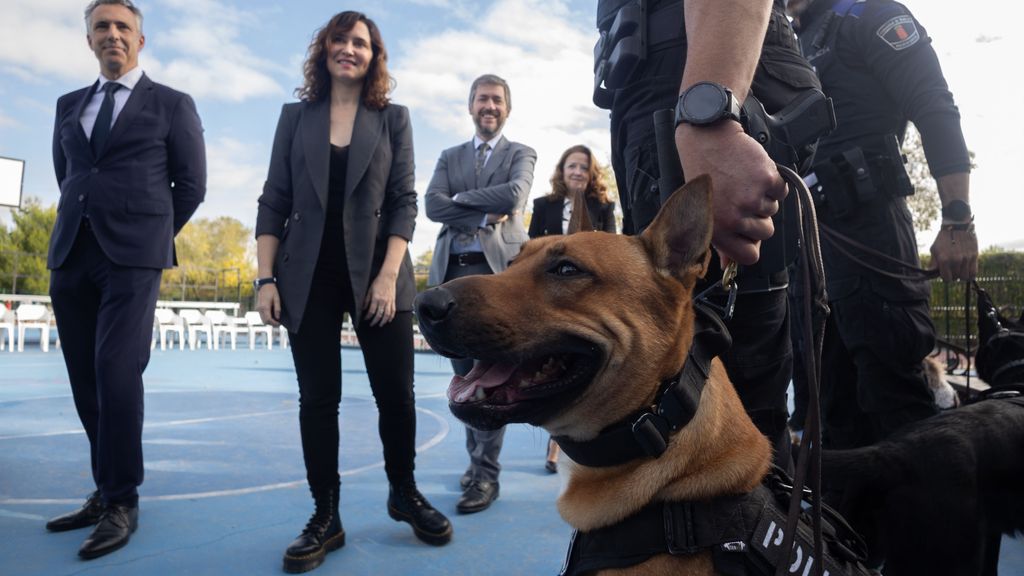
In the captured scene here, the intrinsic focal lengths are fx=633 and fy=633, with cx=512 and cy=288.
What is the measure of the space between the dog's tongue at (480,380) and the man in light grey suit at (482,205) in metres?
2.36

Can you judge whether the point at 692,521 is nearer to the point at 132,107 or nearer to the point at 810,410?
the point at 810,410

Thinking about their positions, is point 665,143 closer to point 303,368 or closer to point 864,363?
point 864,363

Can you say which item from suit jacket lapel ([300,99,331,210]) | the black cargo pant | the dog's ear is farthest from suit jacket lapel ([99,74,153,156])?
the black cargo pant

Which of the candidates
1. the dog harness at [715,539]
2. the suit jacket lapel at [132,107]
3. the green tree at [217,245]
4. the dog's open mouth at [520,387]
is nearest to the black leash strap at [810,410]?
the dog harness at [715,539]

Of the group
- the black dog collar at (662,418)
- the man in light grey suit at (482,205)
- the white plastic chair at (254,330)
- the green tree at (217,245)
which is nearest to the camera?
the black dog collar at (662,418)

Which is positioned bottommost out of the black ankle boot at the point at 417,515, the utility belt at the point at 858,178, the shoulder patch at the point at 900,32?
the black ankle boot at the point at 417,515

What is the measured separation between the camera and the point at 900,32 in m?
2.77

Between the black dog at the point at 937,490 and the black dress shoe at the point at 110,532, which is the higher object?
the black dog at the point at 937,490

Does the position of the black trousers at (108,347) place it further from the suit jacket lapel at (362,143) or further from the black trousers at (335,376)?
the suit jacket lapel at (362,143)

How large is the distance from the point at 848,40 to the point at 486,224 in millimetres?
2244

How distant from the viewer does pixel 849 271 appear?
270 cm

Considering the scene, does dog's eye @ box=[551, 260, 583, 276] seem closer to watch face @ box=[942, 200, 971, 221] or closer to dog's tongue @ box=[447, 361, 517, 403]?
dog's tongue @ box=[447, 361, 517, 403]

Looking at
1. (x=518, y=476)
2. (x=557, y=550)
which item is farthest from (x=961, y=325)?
(x=557, y=550)

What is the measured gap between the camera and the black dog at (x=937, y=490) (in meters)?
1.93
